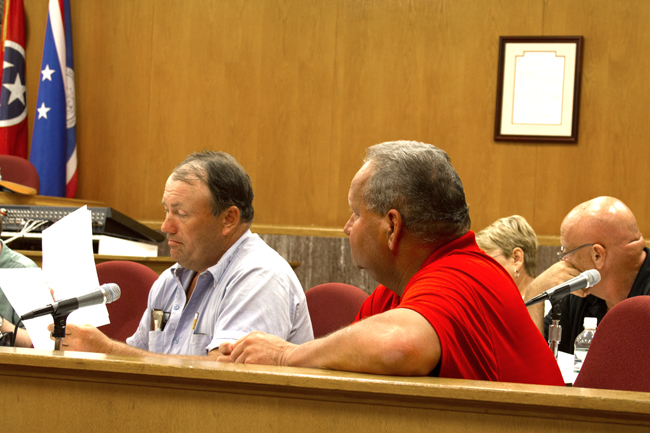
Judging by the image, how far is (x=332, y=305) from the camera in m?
2.36

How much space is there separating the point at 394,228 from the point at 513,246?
1.96 metres

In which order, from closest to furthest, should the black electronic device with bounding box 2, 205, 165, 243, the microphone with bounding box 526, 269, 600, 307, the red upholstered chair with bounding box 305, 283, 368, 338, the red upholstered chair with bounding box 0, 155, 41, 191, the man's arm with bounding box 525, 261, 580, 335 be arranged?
the microphone with bounding box 526, 269, 600, 307 < the red upholstered chair with bounding box 305, 283, 368, 338 < the man's arm with bounding box 525, 261, 580, 335 < the black electronic device with bounding box 2, 205, 165, 243 < the red upholstered chair with bounding box 0, 155, 41, 191

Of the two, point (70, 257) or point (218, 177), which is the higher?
point (218, 177)

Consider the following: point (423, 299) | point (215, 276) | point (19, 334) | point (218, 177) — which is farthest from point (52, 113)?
point (423, 299)

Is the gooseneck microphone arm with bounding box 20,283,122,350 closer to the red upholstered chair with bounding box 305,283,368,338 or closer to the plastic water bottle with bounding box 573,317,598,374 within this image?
the red upholstered chair with bounding box 305,283,368,338

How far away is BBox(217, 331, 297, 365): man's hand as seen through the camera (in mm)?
1300

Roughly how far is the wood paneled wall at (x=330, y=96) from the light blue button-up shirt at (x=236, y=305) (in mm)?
3079

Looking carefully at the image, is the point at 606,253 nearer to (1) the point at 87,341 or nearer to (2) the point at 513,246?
(2) the point at 513,246

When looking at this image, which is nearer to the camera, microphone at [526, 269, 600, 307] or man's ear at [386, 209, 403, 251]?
man's ear at [386, 209, 403, 251]

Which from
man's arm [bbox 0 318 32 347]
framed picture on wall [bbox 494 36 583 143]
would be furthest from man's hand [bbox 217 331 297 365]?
framed picture on wall [bbox 494 36 583 143]

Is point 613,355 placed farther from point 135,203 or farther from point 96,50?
point 96,50

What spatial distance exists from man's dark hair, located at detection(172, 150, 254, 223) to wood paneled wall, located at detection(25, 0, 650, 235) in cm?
300

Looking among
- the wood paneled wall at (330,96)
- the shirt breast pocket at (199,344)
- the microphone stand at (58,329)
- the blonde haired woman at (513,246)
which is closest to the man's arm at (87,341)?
the shirt breast pocket at (199,344)

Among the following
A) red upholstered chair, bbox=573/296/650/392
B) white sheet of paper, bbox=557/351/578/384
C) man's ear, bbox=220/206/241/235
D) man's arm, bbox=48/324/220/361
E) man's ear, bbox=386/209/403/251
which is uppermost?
man's ear, bbox=386/209/403/251
